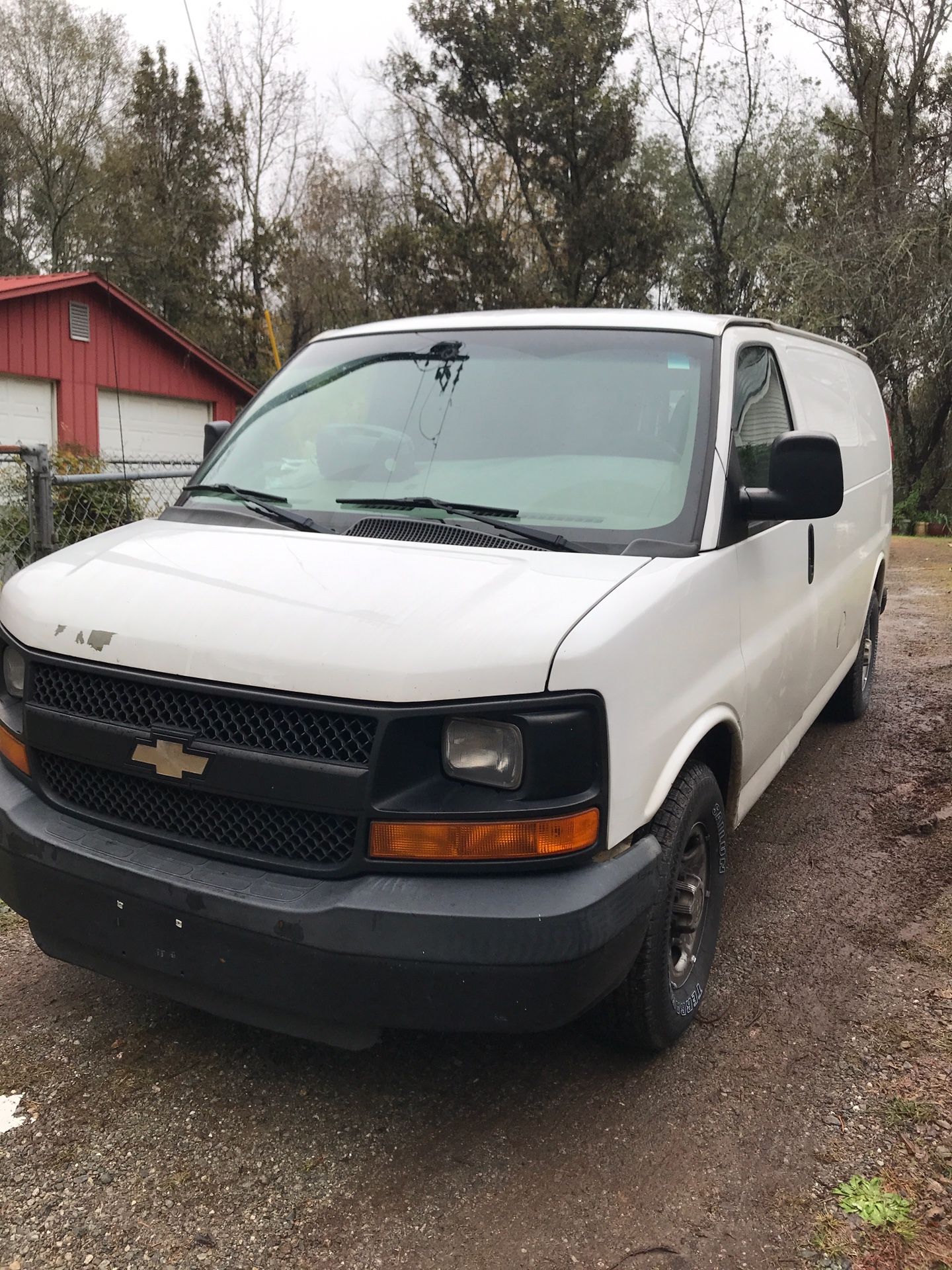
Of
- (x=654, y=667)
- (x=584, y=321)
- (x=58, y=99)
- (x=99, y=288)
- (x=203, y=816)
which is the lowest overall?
(x=203, y=816)

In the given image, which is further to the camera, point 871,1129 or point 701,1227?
point 871,1129

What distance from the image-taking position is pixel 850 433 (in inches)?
209

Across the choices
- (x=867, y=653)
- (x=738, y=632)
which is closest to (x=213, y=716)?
(x=738, y=632)

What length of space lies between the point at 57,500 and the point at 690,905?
6.90 metres

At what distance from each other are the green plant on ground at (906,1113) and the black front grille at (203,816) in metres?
1.57

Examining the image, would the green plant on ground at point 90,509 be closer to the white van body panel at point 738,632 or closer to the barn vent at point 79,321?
the white van body panel at point 738,632

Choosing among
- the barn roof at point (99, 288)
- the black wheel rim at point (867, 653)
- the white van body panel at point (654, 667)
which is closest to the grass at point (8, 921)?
the white van body panel at point (654, 667)

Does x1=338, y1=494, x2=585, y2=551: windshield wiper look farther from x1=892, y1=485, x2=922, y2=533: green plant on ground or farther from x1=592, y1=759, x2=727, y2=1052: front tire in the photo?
x1=892, y1=485, x2=922, y2=533: green plant on ground

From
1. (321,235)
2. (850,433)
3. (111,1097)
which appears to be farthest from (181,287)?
(111,1097)

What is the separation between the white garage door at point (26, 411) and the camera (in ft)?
56.0

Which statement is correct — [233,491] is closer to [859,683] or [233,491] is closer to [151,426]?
[859,683]

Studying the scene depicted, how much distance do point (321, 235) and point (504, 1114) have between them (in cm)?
3561

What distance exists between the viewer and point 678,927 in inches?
119

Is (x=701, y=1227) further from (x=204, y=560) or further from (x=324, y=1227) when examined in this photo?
(x=204, y=560)
